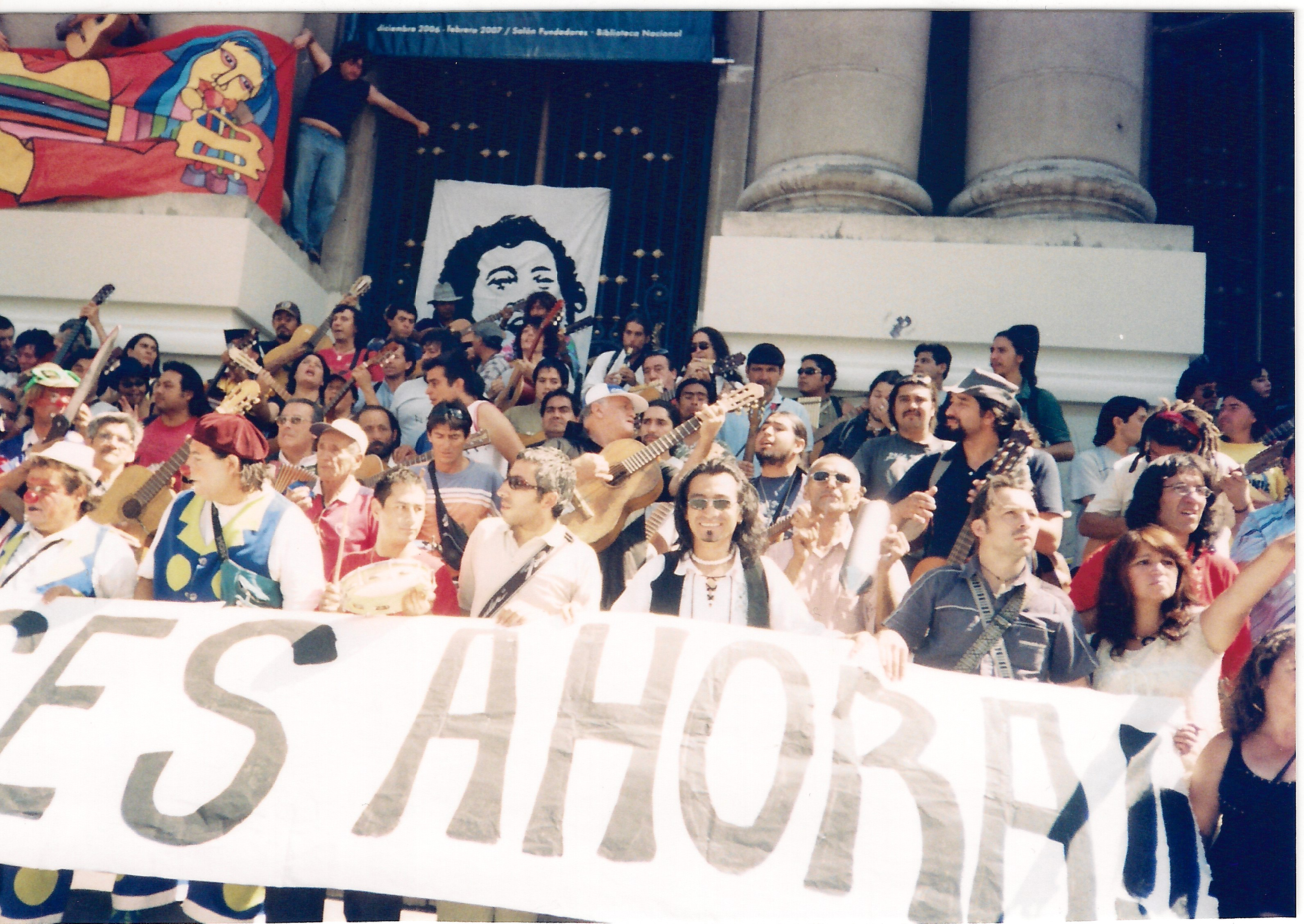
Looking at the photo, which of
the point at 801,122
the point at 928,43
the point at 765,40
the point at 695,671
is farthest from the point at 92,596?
the point at 928,43

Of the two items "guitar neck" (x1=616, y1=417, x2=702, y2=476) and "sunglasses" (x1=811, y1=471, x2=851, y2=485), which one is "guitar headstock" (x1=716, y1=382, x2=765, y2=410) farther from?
"sunglasses" (x1=811, y1=471, x2=851, y2=485)

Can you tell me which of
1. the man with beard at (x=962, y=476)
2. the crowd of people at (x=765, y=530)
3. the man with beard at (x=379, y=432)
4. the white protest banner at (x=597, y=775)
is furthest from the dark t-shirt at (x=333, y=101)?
the white protest banner at (x=597, y=775)

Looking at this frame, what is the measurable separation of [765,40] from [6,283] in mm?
6280

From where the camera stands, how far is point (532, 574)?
4.38 metres

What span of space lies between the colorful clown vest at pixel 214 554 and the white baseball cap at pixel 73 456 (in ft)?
1.67

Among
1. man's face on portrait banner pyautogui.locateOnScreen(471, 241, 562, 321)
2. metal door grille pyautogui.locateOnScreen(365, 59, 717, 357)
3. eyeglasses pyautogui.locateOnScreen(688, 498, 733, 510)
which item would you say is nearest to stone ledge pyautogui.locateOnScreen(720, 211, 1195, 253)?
metal door grille pyautogui.locateOnScreen(365, 59, 717, 357)

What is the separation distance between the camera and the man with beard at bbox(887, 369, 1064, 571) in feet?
15.9

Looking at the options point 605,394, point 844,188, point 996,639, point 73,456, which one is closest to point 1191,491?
point 996,639

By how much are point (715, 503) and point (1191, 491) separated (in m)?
1.80

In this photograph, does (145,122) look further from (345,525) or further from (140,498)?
(345,525)

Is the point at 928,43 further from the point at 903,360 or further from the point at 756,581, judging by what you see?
the point at 756,581

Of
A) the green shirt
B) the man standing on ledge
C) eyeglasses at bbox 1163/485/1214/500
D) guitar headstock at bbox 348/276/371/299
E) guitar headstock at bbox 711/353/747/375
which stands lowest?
eyeglasses at bbox 1163/485/1214/500

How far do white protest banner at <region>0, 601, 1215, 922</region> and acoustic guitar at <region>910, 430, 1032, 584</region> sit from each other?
678 millimetres

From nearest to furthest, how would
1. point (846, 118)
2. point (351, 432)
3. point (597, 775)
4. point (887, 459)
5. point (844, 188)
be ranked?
point (597, 775) → point (351, 432) → point (887, 459) → point (844, 188) → point (846, 118)
